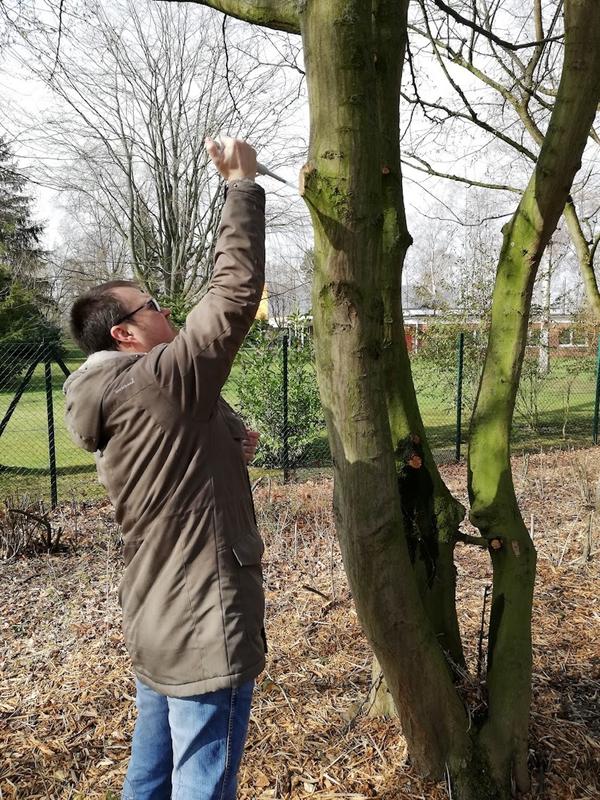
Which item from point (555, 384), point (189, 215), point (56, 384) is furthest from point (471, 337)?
point (56, 384)

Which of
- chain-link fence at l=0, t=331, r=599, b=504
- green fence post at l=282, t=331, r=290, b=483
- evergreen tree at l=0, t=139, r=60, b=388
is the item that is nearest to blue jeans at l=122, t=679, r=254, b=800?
chain-link fence at l=0, t=331, r=599, b=504

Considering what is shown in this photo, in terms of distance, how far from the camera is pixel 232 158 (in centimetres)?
154

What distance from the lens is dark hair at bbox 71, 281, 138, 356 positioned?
163 centimetres

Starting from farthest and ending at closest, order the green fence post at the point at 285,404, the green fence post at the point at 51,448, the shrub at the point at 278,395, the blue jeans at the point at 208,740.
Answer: the shrub at the point at 278,395
the green fence post at the point at 285,404
the green fence post at the point at 51,448
the blue jeans at the point at 208,740

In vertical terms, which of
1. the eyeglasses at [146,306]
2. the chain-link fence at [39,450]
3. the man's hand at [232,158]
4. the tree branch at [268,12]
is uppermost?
the tree branch at [268,12]

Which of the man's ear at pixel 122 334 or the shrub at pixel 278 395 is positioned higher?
the man's ear at pixel 122 334

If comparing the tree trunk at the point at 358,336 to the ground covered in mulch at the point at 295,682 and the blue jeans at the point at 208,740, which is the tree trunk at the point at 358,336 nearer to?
the blue jeans at the point at 208,740

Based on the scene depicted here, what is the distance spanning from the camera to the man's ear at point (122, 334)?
1622 millimetres

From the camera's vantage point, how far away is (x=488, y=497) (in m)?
2.28

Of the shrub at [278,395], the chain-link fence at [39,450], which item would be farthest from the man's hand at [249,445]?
the shrub at [278,395]

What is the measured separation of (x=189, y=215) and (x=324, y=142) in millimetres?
13815

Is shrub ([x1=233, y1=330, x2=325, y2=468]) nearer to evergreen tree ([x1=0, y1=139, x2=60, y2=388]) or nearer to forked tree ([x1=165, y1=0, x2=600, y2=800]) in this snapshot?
forked tree ([x1=165, y1=0, x2=600, y2=800])

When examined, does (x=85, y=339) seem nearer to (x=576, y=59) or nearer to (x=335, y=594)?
(x=576, y=59)

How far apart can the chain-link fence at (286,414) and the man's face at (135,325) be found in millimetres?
5206
